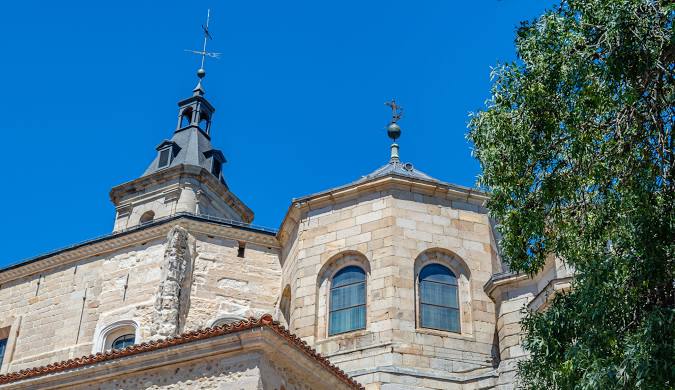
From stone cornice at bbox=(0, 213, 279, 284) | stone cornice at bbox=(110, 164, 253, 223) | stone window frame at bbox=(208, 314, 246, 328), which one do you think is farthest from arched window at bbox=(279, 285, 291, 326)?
stone cornice at bbox=(110, 164, 253, 223)

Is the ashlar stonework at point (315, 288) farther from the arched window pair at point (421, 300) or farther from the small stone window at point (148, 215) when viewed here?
the small stone window at point (148, 215)

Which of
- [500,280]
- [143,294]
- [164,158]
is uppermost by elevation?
[164,158]

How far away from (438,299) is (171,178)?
1695 cm

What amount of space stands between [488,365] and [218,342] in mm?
7258

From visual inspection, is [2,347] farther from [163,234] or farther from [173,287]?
[173,287]

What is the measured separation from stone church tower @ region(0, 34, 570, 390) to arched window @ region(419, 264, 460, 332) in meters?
0.03

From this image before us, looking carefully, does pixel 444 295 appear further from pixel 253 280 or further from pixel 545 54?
pixel 545 54

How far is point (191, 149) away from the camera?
3441 cm

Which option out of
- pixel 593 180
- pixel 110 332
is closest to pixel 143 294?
pixel 110 332

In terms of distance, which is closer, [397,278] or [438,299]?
[397,278]

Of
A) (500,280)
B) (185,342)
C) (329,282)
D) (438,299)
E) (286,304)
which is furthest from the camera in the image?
(286,304)

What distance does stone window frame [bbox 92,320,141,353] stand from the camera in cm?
1959

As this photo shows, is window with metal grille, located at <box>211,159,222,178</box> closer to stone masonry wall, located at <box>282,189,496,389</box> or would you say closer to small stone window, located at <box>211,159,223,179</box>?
small stone window, located at <box>211,159,223,179</box>

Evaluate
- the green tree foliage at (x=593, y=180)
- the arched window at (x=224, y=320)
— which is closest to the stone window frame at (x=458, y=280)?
the arched window at (x=224, y=320)
